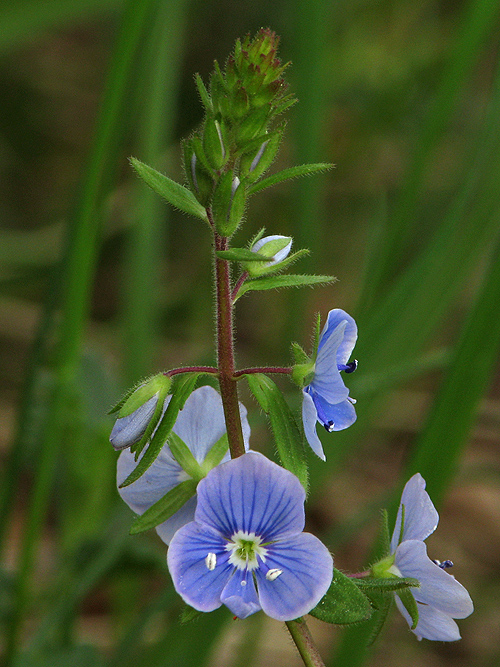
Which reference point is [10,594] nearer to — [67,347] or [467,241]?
[67,347]

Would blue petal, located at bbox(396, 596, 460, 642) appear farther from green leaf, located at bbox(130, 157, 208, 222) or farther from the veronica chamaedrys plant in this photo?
green leaf, located at bbox(130, 157, 208, 222)

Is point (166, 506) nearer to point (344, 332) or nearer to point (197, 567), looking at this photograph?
point (197, 567)

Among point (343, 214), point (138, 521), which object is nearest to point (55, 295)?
point (138, 521)

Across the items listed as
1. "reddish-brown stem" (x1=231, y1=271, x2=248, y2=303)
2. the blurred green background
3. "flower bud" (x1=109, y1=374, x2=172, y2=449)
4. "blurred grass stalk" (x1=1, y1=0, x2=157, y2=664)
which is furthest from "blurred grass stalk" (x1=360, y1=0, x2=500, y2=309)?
"flower bud" (x1=109, y1=374, x2=172, y2=449)

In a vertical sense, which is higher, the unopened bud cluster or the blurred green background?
the unopened bud cluster

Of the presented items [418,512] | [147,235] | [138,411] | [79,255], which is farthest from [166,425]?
[147,235]

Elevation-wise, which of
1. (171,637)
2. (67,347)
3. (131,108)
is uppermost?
(131,108)
